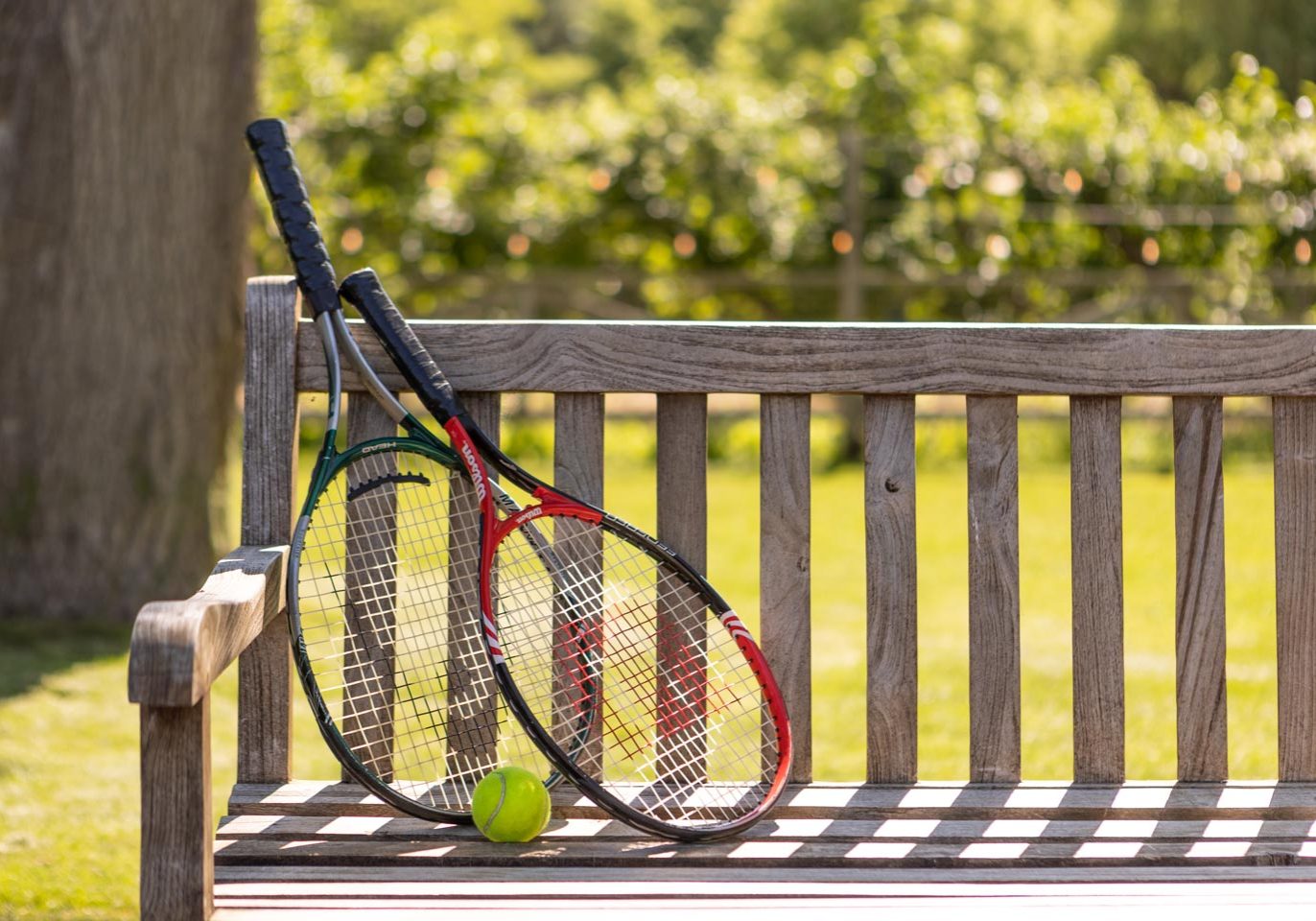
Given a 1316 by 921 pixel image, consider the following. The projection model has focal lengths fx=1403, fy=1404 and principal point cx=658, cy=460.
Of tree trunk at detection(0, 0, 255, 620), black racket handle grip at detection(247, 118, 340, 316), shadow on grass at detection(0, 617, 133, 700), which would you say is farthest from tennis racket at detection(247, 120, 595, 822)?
tree trunk at detection(0, 0, 255, 620)

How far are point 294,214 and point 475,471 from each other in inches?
19.1

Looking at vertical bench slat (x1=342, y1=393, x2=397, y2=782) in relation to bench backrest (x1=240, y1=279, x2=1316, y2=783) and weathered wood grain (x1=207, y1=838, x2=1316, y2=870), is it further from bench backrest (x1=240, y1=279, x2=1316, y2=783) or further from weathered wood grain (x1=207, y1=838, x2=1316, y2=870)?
weathered wood grain (x1=207, y1=838, x2=1316, y2=870)

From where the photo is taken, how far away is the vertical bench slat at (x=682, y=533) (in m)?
2.06

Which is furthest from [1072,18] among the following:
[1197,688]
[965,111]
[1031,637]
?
[1197,688]

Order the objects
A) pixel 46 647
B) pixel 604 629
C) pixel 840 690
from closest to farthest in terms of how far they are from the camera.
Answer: pixel 604 629
pixel 840 690
pixel 46 647

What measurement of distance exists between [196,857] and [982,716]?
111 cm

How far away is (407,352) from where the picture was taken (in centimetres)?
197

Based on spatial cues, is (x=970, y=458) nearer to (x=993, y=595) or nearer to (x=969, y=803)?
(x=993, y=595)

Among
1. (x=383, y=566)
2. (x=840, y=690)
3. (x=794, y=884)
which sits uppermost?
(x=383, y=566)

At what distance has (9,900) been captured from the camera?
268 cm

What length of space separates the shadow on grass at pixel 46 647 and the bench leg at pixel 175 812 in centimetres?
301

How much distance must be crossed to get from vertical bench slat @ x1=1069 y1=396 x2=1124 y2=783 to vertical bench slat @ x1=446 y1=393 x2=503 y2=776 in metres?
0.86

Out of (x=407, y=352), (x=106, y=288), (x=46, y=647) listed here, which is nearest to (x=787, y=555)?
(x=407, y=352)

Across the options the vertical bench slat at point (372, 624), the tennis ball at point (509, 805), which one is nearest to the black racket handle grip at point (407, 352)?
the vertical bench slat at point (372, 624)
